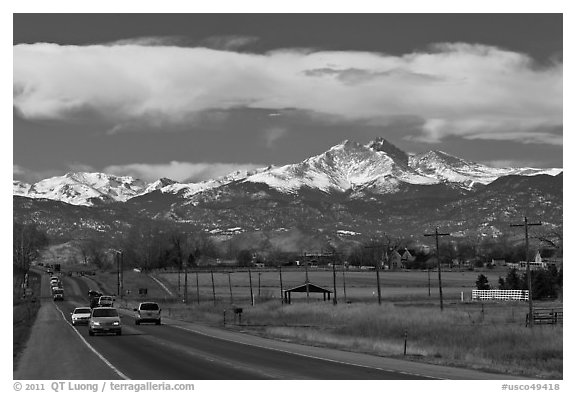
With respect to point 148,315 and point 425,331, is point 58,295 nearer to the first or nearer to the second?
point 148,315

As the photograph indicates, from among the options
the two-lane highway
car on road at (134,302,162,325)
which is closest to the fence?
car on road at (134,302,162,325)

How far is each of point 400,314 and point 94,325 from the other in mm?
28966

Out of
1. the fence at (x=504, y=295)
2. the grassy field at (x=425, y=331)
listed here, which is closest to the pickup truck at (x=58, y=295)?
the grassy field at (x=425, y=331)

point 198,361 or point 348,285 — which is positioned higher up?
point 198,361

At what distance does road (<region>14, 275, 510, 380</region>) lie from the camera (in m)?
29.0

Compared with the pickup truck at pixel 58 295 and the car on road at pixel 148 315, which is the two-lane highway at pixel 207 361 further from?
the pickup truck at pixel 58 295

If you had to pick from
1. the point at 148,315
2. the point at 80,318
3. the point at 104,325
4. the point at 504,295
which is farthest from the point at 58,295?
the point at 104,325

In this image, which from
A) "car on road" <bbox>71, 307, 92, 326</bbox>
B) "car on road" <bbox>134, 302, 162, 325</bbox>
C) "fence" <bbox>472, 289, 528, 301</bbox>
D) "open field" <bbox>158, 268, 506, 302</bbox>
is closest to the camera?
"car on road" <bbox>71, 307, 92, 326</bbox>

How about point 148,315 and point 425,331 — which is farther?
point 148,315

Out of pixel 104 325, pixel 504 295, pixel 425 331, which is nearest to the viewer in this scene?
pixel 104 325

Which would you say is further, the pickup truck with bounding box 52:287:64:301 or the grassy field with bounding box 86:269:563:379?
the pickup truck with bounding box 52:287:64:301

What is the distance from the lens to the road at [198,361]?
28953 mm

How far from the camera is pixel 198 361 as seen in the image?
34.0 m

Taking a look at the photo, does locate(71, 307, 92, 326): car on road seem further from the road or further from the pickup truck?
the pickup truck
